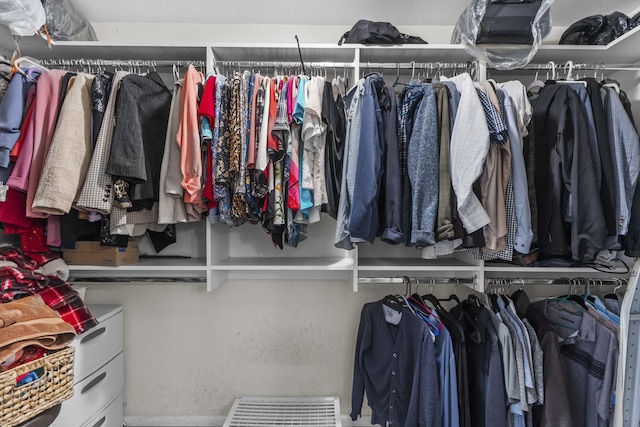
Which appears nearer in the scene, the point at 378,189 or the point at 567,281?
the point at 378,189

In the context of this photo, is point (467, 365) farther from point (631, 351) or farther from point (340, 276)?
point (340, 276)

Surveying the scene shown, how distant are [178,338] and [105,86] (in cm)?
133

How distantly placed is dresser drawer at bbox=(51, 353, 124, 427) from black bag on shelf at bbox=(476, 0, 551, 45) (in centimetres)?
221

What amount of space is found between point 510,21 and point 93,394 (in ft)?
7.70

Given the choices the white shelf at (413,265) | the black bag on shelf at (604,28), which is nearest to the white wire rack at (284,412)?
the white shelf at (413,265)

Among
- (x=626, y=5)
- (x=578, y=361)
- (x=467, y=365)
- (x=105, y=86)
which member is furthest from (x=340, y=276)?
(x=626, y=5)

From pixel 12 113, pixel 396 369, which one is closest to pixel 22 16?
pixel 12 113

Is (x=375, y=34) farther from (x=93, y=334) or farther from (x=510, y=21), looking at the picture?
(x=93, y=334)

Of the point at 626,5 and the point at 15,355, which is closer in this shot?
the point at 15,355

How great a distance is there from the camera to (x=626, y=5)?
1.62 metres

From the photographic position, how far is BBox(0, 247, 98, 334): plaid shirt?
1.12 metres

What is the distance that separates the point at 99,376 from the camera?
1449mm

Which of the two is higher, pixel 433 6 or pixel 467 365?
pixel 433 6

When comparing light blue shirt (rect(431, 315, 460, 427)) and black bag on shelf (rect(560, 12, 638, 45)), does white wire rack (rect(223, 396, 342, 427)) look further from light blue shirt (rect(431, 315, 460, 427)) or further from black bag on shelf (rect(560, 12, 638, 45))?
black bag on shelf (rect(560, 12, 638, 45))
